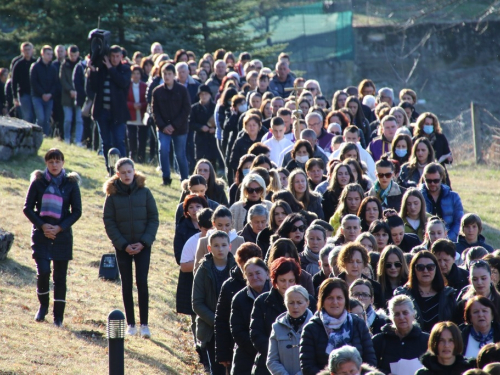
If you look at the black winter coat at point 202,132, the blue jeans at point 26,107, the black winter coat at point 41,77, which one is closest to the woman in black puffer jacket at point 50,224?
the black winter coat at point 202,132

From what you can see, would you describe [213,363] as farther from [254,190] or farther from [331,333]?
[331,333]

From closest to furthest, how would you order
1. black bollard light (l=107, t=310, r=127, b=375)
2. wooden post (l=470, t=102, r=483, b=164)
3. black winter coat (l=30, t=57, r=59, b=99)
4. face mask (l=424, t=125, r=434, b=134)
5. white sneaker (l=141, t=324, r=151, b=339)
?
black bollard light (l=107, t=310, r=127, b=375)
white sneaker (l=141, t=324, r=151, b=339)
face mask (l=424, t=125, r=434, b=134)
black winter coat (l=30, t=57, r=59, b=99)
wooden post (l=470, t=102, r=483, b=164)

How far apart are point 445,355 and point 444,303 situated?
1.48 m

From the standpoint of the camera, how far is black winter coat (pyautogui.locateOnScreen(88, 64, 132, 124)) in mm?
16375

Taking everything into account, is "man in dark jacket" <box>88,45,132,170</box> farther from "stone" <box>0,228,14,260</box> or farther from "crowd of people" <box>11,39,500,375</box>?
"stone" <box>0,228,14,260</box>

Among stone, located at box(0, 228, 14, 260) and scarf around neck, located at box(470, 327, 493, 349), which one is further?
stone, located at box(0, 228, 14, 260)

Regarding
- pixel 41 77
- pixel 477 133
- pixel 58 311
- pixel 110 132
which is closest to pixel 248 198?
pixel 58 311

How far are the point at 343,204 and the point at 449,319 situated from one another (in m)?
3.20

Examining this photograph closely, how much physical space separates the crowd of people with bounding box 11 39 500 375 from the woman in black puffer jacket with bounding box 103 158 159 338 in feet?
0.05

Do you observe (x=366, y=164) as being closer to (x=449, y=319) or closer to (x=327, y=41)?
(x=449, y=319)

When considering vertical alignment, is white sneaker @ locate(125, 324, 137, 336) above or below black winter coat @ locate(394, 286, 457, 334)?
below

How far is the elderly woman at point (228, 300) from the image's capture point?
838 centimetres

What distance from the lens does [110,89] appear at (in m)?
16.4

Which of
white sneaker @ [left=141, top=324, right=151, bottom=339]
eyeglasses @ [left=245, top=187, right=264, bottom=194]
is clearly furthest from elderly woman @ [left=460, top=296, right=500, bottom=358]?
white sneaker @ [left=141, top=324, right=151, bottom=339]
